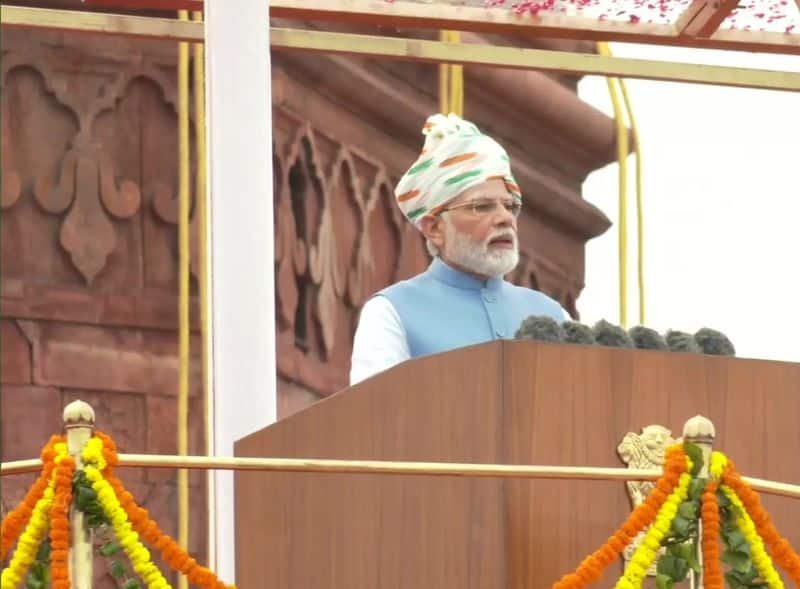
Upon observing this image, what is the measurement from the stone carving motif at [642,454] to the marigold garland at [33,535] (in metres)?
1.21

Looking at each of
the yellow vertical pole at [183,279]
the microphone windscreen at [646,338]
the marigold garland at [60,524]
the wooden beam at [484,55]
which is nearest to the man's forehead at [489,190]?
the wooden beam at [484,55]

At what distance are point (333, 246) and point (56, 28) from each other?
254cm

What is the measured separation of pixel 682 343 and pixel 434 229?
1268mm

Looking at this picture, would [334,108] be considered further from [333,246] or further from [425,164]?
[425,164]

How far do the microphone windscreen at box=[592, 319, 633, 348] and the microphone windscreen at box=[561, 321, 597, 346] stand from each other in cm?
2

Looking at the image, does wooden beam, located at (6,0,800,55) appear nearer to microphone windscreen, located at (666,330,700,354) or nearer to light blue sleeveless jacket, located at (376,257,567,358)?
light blue sleeveless jacket, located at (376,257,567,358)

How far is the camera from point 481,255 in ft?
29.1

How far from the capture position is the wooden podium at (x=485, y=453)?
7.57 meters

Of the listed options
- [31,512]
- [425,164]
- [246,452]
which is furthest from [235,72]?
[31,512]

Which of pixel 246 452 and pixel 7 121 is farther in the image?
pixel 7 121

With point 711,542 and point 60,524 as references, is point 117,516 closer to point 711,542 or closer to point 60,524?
point 60,524

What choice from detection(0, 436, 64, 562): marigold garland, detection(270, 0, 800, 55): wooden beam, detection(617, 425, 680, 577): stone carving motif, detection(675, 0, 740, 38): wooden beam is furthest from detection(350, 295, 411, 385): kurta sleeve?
detection(675, 0, 740, 38): wooden beam

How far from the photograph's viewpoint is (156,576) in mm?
7273

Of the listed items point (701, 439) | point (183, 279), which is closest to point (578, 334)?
point (701, 439)
